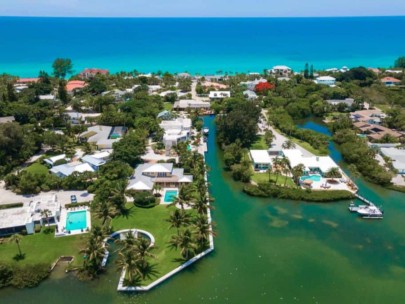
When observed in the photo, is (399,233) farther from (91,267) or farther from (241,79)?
(241,79)

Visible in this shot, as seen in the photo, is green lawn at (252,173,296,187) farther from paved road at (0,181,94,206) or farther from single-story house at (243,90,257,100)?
single-story house at (243,90,257,100)

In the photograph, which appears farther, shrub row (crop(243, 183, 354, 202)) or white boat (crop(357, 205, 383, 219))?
shrub row (crop(243, 183, 354, 202))


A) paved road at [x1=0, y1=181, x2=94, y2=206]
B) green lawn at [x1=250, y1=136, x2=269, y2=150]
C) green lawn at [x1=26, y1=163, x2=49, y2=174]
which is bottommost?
paved road at [x1=0, y1=181, x2=94, y2=206]

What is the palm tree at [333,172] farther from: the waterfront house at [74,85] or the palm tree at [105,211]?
the waterfront house at [74,85]

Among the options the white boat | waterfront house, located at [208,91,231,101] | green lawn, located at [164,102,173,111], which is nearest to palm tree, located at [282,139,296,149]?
the white boat

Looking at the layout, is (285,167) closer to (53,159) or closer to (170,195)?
(170,195)
